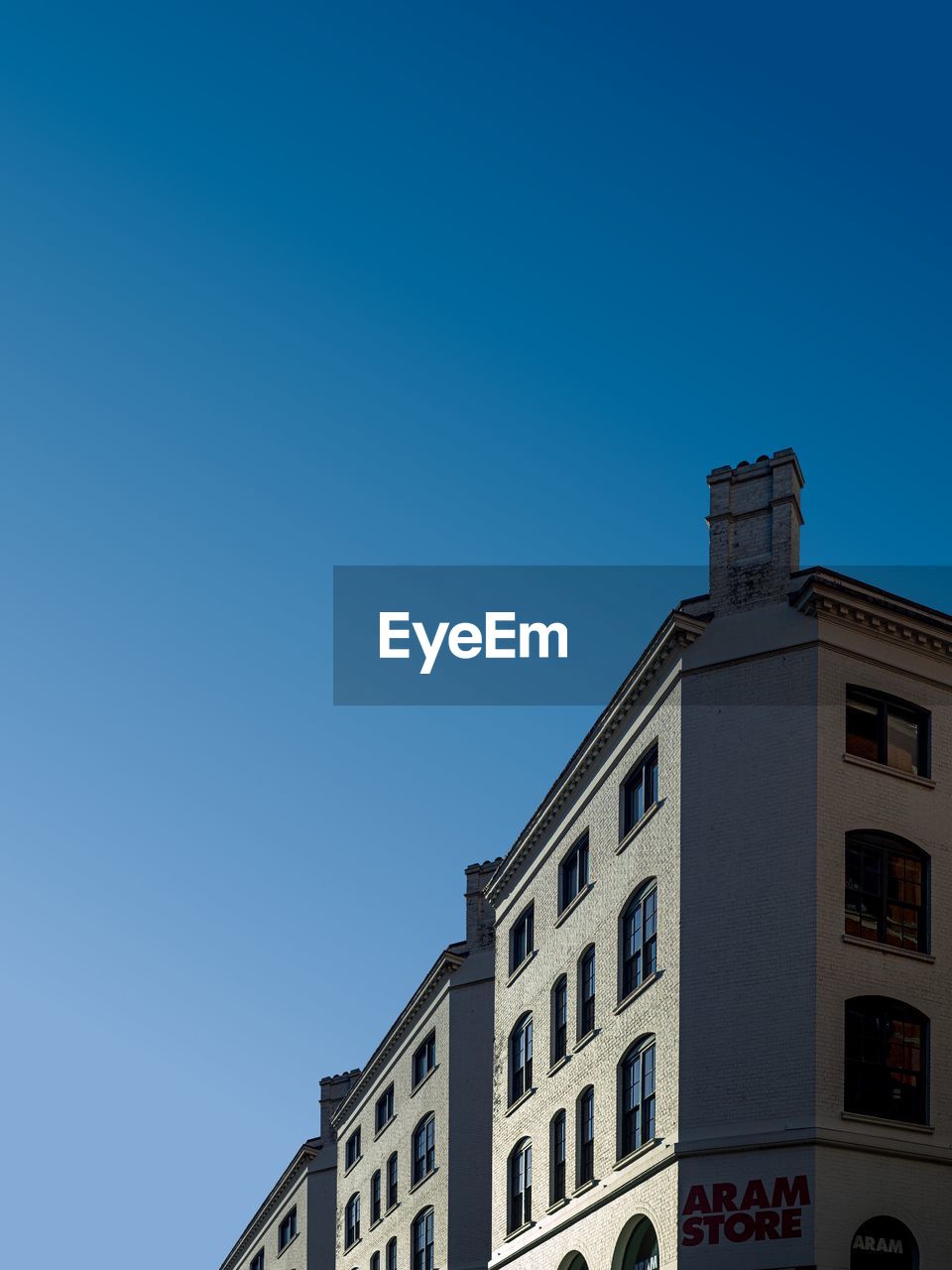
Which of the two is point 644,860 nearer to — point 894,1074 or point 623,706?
point 623,706

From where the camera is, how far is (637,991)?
42.2 meters

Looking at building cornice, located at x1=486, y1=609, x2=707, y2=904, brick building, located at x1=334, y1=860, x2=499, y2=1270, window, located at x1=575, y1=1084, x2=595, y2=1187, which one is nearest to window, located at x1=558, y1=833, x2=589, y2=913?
building cornice, located at x1=486, y1=609, x2=707, y2=904

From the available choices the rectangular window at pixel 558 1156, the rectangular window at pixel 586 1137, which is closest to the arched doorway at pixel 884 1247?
the rectangular window at pixel 586 1137

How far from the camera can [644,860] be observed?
142ft

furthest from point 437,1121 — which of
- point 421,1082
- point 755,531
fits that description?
point 755,531

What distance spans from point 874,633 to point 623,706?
23.9ft

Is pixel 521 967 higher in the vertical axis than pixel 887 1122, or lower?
higher

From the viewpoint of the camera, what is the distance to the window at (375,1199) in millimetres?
68438

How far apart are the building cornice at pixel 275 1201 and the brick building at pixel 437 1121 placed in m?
13.8

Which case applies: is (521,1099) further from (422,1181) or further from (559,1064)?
(422,1181)

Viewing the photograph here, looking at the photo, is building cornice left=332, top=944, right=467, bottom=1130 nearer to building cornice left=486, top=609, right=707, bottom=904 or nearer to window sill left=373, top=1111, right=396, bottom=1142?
window sill left=373, top=1111, right=396, bottom=1142

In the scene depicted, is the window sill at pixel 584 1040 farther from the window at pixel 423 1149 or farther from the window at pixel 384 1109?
the window at pixel 384 1109

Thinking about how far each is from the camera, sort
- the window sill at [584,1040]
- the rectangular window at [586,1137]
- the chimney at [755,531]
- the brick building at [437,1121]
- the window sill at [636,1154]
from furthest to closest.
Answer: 1. the brick building at [437,1121]
2. the window sill at [584,1040]
3. the rectangular window at [586,1137]
4. the chimney at [755,531]
5. the window sill at [636,1154]

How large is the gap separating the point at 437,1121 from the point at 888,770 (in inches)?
1051
